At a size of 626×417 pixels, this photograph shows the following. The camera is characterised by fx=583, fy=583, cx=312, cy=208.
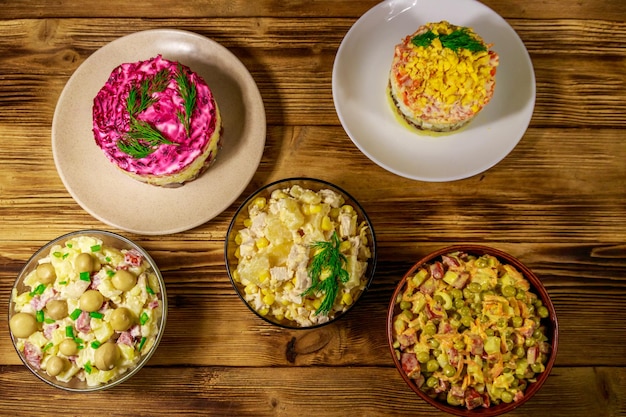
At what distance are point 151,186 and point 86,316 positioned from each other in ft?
2.25

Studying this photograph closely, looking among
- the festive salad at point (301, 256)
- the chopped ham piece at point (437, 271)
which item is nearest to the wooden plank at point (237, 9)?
the festive salad at point (301, 256)

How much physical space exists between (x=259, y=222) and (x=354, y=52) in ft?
3.24

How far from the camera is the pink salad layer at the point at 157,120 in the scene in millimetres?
2561

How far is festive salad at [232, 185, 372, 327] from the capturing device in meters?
2.60

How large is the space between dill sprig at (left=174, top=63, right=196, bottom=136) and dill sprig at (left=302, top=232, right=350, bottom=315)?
31.2 inches

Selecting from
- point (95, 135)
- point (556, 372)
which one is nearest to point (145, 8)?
point (95, 135)

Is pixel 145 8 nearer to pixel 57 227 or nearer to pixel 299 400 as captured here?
pixel 57 227

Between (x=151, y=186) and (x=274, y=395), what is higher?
(x=151, y=186)

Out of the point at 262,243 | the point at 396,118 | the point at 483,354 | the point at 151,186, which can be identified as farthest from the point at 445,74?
the point at 151,186

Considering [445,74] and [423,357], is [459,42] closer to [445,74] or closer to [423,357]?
[445,74]

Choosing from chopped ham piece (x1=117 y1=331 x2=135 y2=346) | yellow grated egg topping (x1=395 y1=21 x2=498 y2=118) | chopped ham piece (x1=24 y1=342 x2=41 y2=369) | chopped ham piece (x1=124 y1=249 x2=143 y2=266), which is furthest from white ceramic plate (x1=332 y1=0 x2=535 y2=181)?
chopped ham piece (x1=24 y1=342 x2=41 y2=369)

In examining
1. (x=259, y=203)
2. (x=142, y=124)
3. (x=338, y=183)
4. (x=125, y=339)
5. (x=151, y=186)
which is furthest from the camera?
(x=338, y=183)

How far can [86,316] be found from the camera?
261 cm

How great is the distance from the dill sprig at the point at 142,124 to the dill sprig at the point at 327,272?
813 millimetres
